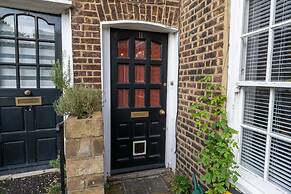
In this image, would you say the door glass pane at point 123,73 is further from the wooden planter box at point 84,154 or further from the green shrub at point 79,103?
the wooden planter box at point 84,154

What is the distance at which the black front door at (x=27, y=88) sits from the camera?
96.0 inches

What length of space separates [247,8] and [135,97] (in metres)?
1.77

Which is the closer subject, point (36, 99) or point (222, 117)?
point (222, 117)

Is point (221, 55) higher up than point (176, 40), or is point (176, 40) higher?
point (176, 40)

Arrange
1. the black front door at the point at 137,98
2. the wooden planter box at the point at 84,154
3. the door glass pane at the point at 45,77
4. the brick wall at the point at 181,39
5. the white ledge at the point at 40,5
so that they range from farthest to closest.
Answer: the black front door at the point at 137,98 → the door glass pane at the point at 45,77 → the white ledge at the point at 40,5 → the brick wall at the point at 181,39 → the wooden planter box at the point at 84,154

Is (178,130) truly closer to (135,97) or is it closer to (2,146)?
(135,97)

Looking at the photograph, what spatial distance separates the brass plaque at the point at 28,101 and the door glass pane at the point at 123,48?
1.28 metres

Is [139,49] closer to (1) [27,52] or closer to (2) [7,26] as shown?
(1) [27,52]

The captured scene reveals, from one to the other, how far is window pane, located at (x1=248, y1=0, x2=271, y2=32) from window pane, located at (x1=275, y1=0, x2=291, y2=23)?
0.08 metres

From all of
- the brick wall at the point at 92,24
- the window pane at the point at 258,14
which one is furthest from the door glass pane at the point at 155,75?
the window pane at the point at 258,14

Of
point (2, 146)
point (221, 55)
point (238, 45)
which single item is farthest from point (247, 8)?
point (2, 146)

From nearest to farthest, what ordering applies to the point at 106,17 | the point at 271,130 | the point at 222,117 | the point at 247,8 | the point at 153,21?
the point at 271,130 < the point at 247,8 < the point at 222,117 < the point at 106,17 < the point at 153,21

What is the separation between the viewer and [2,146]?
2.51 meters

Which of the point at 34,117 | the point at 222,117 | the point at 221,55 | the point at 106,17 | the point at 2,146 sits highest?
the point at 106,17
